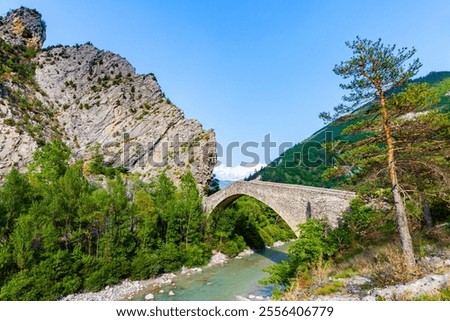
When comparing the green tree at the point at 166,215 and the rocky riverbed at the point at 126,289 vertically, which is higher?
the green tree at the point at 166,215

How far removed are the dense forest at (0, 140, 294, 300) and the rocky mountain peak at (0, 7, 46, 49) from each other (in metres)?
30.8

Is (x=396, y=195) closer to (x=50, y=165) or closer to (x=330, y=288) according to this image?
(x=330, y=288)

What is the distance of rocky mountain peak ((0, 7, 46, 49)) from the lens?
137 ft

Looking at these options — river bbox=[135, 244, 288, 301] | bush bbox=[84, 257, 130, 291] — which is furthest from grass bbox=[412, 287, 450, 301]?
bush bbox=[84, 257, 130, 291]

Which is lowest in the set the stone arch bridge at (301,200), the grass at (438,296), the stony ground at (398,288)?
the stony ground at (398,288)

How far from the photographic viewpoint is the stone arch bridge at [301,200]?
13227mm

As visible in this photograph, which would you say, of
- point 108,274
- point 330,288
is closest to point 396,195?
point 330,288

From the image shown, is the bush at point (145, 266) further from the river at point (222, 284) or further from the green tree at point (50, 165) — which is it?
the green tree at point (50, 165)

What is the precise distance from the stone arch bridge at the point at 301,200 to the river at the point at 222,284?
4.53m

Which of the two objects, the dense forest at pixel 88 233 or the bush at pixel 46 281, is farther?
the dense forest at pixel 88 233

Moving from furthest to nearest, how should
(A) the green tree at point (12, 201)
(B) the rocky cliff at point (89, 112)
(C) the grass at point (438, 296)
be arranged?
(B) the rocky cliff at point (89, 112) → (A) the green tree at point (12, 201) → (C) the grass at point (438, 296)

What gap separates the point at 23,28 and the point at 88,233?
152ft

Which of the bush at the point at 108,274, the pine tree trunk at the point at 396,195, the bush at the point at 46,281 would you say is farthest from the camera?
the bush at the point at 108,274

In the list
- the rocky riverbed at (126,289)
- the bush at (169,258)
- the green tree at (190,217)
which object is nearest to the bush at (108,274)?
the rocky riverbed at (126,289)
